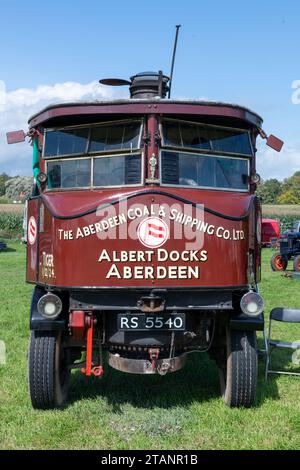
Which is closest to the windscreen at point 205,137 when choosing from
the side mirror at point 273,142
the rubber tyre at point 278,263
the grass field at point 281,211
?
the side mirror at point 273,142

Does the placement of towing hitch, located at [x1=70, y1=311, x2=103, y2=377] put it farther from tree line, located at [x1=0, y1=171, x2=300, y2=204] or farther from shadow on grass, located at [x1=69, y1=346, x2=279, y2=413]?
tree line, located at [x1=0, y1=171, x2=300, y2=204]

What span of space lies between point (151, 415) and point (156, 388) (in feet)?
2.93

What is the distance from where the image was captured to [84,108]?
493 cm

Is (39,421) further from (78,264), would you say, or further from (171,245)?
(171,245)

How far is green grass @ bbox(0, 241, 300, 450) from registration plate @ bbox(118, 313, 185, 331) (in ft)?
2.68

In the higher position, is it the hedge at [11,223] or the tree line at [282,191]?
the tree line at [282,191]

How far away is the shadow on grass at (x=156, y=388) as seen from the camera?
5445mm

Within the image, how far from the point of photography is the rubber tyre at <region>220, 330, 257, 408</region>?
16.7 feet

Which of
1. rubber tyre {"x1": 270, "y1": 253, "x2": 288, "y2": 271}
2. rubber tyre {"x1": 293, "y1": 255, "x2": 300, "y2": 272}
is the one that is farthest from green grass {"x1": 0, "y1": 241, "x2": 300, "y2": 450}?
rubber tyre {"x1": 270, "y1": 253, "x2": 288, "y2": 271}

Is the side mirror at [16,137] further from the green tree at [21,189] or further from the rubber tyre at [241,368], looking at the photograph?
the rubber tyre at [241,368]

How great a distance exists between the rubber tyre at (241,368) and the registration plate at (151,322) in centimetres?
70

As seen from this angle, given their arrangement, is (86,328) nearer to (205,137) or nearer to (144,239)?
(144,239)

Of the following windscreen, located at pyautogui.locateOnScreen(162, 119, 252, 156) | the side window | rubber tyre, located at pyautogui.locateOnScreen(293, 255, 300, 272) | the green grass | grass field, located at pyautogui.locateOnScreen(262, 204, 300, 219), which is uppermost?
grass field, located at pyautogui.locateOnScreen(262, 204, 300, 219)
